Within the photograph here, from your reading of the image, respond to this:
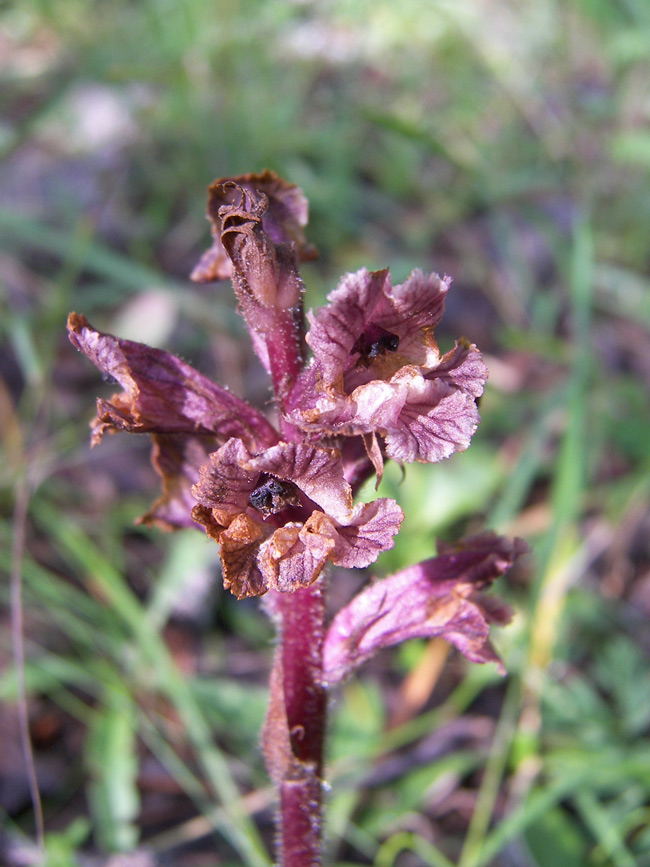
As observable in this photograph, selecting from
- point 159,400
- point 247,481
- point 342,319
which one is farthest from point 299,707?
point 342,319

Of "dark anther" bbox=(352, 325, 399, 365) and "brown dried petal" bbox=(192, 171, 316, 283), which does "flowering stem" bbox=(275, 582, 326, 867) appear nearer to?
"dark anther" bbox=(352, 325, 399, 365)

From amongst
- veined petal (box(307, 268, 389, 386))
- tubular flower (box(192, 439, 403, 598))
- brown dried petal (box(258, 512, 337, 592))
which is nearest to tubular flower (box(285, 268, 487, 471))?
veined petal (box(307, 268, 389, 386))

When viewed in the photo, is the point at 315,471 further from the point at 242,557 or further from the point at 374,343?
the point at 374,343

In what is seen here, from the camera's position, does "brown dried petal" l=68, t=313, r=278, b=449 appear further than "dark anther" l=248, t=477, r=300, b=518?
Yes

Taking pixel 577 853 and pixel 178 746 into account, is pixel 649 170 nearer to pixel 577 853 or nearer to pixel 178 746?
pixel 577 853

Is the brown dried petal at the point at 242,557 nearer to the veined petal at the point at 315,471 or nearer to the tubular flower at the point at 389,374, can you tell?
the veined petal at the point at 315,471

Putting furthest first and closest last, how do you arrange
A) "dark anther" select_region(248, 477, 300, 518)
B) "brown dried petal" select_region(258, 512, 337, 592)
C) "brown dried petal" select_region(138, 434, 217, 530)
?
"brown dried petal" select_region(138, 434, 217, 530) < "dark anther" select_region(248, 477, 300, 518) < "brown dried petal" select_region(258, 512, 337, 592)

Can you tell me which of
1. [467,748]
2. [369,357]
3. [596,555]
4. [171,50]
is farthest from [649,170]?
[369,357]
